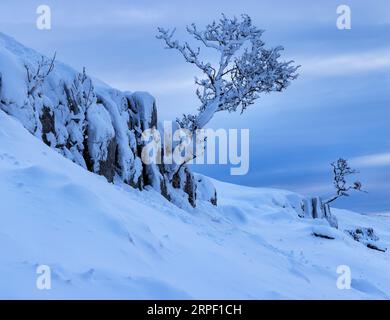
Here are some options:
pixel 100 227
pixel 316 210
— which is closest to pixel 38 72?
pixel 100 227

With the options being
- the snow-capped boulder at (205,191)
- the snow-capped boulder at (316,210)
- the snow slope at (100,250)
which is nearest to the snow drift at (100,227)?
the snow slope at (100,250)

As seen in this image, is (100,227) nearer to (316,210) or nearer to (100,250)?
(100,250)

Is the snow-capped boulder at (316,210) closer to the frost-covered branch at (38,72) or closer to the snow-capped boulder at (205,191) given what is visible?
the snow-capped boulder at (205,191)

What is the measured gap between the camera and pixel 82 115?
1825cm

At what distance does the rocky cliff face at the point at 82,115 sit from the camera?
626 inches

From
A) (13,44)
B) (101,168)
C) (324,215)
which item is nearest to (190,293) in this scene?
(101,168)

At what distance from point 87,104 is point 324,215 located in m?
30.2

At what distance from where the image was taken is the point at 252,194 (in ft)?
167

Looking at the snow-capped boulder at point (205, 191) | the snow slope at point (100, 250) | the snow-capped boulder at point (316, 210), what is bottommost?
the snow slope at point (100, 250)

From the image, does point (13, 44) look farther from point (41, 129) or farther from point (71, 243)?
point (71, 243)

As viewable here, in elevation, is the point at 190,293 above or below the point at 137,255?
below

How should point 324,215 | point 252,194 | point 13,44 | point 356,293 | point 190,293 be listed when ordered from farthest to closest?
point 252,194
point 324,215
point 13,44
point 356,293
point 190,293

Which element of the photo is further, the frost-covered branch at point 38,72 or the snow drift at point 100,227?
the frost-covered branch at point 38,72

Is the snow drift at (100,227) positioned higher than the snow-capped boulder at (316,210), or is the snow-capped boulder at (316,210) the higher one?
the snow-capped boulder at (316,210)
